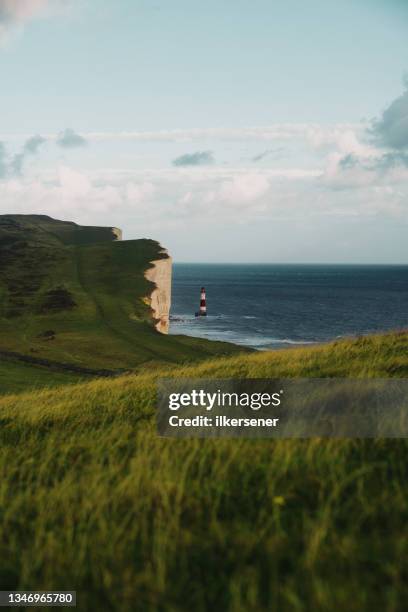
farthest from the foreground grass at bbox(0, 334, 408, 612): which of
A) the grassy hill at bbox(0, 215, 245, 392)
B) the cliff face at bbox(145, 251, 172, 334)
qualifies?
the cliff face at bbox(145, 251, 172, 334)

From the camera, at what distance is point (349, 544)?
4578 millimetres

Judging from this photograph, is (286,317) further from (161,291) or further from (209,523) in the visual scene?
(209,523)

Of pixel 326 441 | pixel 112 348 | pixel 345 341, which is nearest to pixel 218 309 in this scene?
pixel 112 348

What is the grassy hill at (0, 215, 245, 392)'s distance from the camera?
62.8 metres

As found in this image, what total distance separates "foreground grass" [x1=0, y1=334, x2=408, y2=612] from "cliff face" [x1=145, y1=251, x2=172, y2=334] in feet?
280

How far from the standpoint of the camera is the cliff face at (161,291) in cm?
9606

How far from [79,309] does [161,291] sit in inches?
927

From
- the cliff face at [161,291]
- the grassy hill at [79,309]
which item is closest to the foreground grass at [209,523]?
the grassy hill at [79,309]

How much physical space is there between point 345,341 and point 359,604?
12517 millimetres

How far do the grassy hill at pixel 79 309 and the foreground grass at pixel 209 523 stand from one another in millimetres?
37841

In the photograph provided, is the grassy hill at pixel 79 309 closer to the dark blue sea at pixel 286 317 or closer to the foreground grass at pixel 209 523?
the dark blue sea at pixel 286 317

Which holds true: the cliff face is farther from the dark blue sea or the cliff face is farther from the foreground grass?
the foreground grass

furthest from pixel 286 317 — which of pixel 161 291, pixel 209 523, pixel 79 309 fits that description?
pixel 209 523

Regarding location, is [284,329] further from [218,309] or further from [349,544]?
[349,544]
